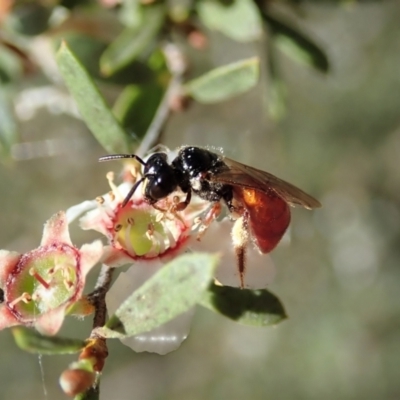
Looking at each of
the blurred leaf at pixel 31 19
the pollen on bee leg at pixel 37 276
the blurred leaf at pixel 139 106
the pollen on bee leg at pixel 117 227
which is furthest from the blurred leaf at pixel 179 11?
the pollen on bee leg at pixel 37 276

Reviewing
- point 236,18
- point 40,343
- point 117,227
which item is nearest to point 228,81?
point 236,18

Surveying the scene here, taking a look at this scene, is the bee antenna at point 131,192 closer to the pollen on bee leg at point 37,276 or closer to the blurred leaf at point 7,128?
the pollen on bee leg at point 37,276

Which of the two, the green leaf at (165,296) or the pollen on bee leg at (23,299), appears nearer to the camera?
the green leaf at (165,296)

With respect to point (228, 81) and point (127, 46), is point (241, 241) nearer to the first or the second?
point (228, 81)

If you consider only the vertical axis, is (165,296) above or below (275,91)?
above

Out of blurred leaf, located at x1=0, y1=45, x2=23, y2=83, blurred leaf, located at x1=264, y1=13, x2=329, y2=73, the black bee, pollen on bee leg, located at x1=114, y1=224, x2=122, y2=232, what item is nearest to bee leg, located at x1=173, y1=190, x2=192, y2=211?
the black bee

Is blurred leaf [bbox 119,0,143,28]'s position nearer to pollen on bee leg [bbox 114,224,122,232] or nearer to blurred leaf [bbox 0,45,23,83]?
blurred leaf [bbox 0,45,23,83]
